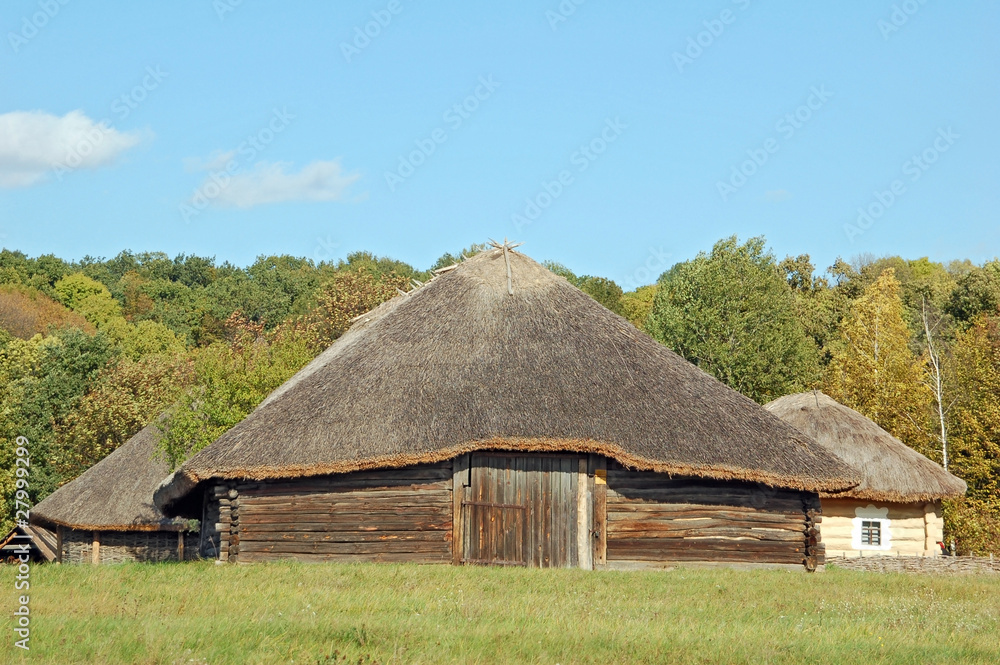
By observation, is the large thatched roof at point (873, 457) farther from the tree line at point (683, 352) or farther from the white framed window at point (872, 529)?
the tree line at point (683, 352)

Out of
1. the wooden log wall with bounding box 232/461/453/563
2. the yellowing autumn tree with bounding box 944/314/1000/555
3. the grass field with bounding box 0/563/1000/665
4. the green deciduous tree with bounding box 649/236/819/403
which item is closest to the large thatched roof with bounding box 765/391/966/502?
the yellowing autumn tree with bounding box 944/314/1000/555

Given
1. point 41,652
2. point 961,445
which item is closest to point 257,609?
point 41,652

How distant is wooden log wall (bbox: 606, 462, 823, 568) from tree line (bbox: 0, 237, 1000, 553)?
12145mm

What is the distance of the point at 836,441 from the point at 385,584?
18.8 meters

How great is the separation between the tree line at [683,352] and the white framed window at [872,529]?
4.00 meters

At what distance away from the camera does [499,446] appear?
20359 millimetres

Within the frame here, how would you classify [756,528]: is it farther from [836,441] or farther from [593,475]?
[836,441]

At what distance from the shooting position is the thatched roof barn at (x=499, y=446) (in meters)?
20.7

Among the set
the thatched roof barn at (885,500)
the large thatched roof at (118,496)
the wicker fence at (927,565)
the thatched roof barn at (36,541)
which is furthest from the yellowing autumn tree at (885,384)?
the thatched roof barn at (36,541)

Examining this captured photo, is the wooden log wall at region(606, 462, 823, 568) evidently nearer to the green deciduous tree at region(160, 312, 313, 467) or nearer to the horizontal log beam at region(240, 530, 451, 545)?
the horizontal log beam at region(240, 530, 451, 545)

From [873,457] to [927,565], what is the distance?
623 cm

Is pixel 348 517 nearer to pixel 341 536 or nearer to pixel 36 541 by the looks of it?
pixel 341 536

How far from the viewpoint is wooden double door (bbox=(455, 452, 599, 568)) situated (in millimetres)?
21141

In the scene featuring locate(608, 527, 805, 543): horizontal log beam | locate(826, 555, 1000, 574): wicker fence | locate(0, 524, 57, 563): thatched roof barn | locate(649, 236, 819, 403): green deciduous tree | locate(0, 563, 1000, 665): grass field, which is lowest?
locate(0, 524, 57, 563): thatched roof barn
